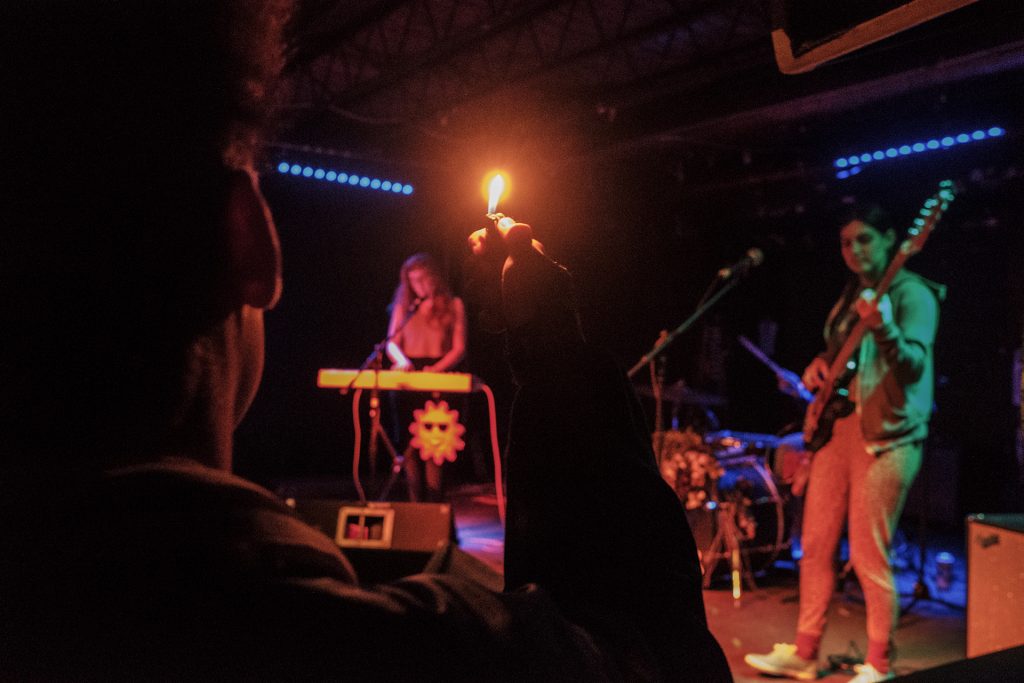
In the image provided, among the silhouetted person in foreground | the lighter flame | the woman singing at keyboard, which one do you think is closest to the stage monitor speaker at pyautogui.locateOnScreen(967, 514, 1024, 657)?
the lighter flame

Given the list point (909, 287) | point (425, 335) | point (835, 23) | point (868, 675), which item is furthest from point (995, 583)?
point (425, 335)

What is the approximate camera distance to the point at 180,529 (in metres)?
0.50

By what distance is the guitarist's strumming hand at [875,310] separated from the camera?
3.31 m

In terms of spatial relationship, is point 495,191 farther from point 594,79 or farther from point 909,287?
point 594,79

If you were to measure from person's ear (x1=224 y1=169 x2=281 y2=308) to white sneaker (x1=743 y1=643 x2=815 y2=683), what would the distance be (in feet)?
11.9

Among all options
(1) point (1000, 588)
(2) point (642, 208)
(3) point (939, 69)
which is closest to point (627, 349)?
(2) point (642, 208)

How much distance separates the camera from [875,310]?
3332mm

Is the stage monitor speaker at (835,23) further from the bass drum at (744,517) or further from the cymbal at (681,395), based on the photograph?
the cymbal at (681,395)

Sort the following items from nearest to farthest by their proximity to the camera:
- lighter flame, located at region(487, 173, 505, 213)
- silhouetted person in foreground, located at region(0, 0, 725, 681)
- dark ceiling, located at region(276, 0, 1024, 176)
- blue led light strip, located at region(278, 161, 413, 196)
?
1. silhouetted person in foreground, located at region(0, 0, 725, 681)
2. lighter flame, located at region(487, 173, 505, 213)
3. dark ceiling, located at region(276, 0, 1024, 176)
4. blue led light strip, located at region(278, 161, 413, 196)

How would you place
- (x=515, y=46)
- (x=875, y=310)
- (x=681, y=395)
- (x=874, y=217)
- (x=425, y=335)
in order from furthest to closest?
(x=515, y=46)
(x=681, y=395)
(x=425, y=335)
(x=874, y=217)
(x=875, y=310)

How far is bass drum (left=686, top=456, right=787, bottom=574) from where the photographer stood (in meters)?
5.01

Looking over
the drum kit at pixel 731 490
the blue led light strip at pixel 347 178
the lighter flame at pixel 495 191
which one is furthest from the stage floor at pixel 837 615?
the blue led light strip at pixel 347 178

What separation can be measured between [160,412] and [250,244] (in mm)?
152

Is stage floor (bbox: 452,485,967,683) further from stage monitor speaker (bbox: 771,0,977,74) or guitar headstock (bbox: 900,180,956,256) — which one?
stage monitor speaker (bbox: 771,0,977,74)
